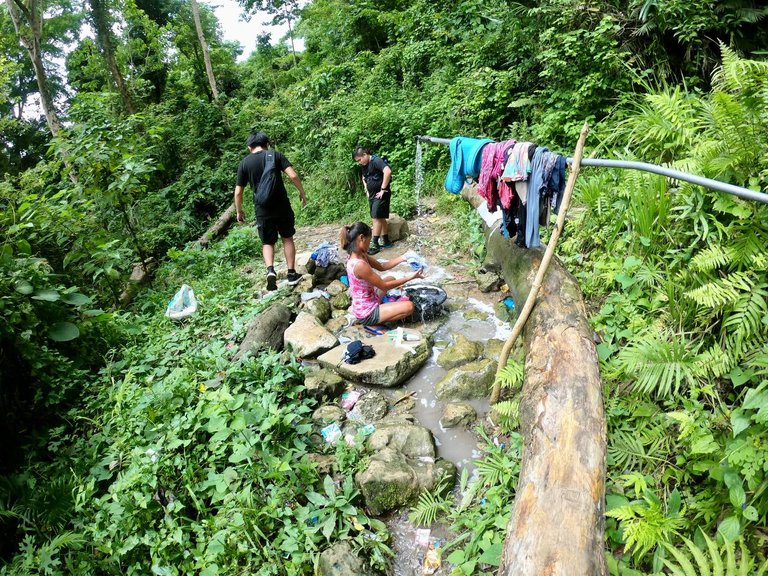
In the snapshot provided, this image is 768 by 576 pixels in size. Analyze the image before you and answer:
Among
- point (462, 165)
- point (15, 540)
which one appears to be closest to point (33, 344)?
point (15, 540)

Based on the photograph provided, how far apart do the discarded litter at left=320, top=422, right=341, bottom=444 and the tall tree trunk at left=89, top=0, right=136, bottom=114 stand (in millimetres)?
16282

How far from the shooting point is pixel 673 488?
2.34 metres

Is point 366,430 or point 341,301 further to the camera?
point 341,301

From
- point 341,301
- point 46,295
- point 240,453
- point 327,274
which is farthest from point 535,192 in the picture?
point 46,295

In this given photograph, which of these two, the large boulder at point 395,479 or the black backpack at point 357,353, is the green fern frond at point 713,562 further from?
the black backpack at point 357,353

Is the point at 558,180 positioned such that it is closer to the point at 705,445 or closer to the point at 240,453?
the point at 705,445

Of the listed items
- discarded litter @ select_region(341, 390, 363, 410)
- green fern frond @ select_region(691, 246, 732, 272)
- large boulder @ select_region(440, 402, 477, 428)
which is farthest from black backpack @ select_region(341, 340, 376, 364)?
green fern frond @ select_region(691, 246, 732, 272)

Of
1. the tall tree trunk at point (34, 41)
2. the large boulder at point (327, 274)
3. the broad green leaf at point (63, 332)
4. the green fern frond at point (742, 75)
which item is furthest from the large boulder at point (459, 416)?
the tall tree trunk at point (34, 41)

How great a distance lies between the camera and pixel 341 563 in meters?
2.46

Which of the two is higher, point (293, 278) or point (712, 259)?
point (712, 259)

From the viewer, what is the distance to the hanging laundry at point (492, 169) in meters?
3.45

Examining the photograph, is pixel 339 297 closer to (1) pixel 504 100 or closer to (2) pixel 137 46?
(1) pixel 504 100

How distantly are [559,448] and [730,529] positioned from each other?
81 centimetres

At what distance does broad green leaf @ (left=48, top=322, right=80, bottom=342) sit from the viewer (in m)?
4.17
